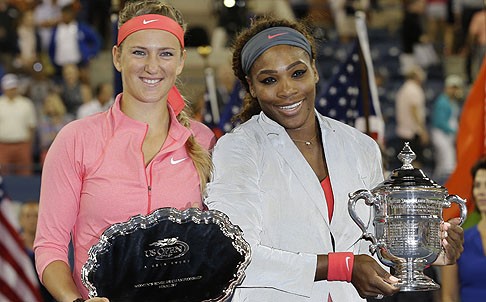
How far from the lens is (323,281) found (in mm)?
4066

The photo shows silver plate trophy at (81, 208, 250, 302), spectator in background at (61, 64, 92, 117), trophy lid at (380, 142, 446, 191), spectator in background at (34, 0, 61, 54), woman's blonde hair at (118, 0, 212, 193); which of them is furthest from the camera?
spectator in background at (34, 0, 61, 54)

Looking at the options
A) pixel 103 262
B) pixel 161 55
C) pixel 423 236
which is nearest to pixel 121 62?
pixel 161 55

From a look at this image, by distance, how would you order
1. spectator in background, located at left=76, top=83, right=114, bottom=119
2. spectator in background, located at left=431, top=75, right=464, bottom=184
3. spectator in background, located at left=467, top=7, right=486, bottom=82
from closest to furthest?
spectator in background, located at left=76, top=83, right=114, bottom=119 < spectator in background, located at left=431, top=75, right=464, bottom=184 < spectator in background, located at left=467, top=7, right=486, bottom=82

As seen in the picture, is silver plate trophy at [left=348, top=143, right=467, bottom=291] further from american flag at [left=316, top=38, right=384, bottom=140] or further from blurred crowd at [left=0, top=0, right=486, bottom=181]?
blurred crowd at [left=0, top=0, right=486, bottom=181]

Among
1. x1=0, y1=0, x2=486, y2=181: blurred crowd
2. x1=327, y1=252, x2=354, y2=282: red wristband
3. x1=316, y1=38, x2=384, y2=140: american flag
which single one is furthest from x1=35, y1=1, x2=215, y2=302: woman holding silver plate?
x1=0, y1=0, x2=486, y2=181: blurred crowd

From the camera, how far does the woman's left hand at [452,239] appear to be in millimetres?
4188

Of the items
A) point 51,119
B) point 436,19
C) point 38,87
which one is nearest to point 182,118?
point 51,119

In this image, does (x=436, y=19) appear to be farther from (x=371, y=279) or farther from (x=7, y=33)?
(x=371, y=279)

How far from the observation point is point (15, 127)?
12617 millimetres

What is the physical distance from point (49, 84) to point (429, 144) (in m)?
4.33

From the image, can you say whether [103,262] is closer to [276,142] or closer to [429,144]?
[276,142]

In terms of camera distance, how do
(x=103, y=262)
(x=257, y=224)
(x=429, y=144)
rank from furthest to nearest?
(x=429, y=144) < (x=257, y=224) < (x=103, y=262)

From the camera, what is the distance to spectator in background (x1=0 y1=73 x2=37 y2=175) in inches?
492

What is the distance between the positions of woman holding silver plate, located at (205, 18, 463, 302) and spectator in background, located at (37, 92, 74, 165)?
26.7 ft
